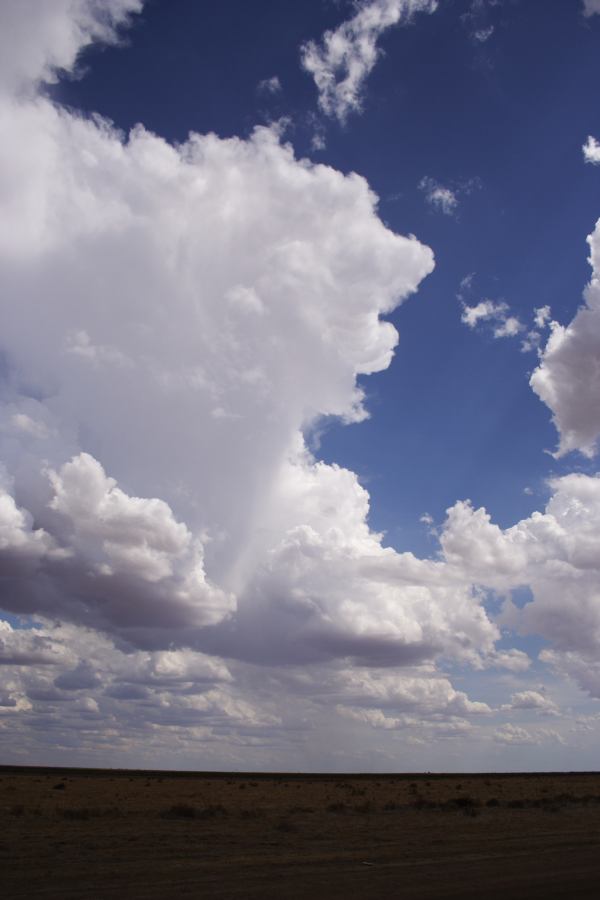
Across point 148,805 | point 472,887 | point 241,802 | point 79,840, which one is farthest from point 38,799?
point 472,887

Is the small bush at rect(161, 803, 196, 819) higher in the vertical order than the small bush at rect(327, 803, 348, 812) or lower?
higher

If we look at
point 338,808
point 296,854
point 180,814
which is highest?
point 296,854

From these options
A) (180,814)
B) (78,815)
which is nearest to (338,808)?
(180,814)

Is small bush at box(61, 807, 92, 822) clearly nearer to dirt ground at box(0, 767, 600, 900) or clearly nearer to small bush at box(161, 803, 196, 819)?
dirt ground at box(0, 767, 600, 900)

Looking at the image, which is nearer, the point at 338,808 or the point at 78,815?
the point at 78,815

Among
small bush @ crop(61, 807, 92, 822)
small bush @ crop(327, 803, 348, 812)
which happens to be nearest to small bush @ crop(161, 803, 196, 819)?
small bush @ crop(61, 807, 92, 822)

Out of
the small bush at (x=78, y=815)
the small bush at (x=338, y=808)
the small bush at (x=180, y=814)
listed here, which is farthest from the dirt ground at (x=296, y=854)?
the small bush at (x=338, y=808)

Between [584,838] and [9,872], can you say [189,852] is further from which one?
[584,838]

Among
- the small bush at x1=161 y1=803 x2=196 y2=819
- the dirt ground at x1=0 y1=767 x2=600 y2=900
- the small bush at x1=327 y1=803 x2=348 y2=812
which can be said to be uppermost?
the dirt ground at x1=0 y1=767 x2=600 y2=900

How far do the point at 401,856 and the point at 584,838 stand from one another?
9976 mm

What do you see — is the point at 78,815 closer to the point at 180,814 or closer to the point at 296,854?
the point at 180,814

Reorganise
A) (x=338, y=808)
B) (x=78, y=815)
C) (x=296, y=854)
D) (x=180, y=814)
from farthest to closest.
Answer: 1. (x=338, y=808)
2. (x=180, y=814)
3. (x=78, y=815)
4. (x=296, y=854)

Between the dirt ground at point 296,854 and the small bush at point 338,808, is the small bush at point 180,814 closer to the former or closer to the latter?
the dirt ground at point 296,854

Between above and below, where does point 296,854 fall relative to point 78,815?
above
